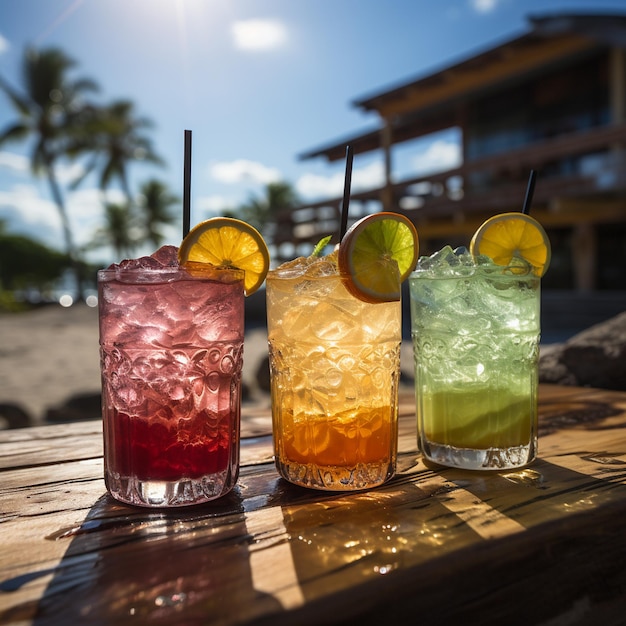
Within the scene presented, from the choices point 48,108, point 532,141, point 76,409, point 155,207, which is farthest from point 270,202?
point 76,409

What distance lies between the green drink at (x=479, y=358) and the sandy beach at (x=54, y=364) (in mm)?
4504

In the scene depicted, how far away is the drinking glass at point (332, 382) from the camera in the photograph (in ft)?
4.28

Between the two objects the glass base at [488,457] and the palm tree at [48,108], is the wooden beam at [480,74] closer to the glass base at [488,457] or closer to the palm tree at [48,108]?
the glass base at [488,457]

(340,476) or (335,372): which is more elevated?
(335,372)

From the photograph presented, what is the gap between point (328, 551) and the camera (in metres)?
0.94

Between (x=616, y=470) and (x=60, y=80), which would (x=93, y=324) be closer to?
(x=616, y=470)

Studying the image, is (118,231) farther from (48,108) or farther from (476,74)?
(476,74)

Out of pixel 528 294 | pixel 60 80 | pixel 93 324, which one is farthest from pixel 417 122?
pixel 60 80

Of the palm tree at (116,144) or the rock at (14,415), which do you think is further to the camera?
Answer: the palm tree at (116,144)

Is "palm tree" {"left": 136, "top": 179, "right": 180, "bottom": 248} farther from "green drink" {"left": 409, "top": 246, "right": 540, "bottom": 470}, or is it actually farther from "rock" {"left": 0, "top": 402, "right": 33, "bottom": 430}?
"green drink" {"left": 409, "top": 246, "right": 540, "bottom": 470}

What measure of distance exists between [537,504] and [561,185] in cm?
983

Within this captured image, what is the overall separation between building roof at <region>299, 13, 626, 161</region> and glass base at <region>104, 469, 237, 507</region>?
772cm

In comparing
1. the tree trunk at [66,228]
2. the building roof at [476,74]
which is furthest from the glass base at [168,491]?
the tree trunk at [66,228]

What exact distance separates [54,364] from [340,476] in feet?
28.6
